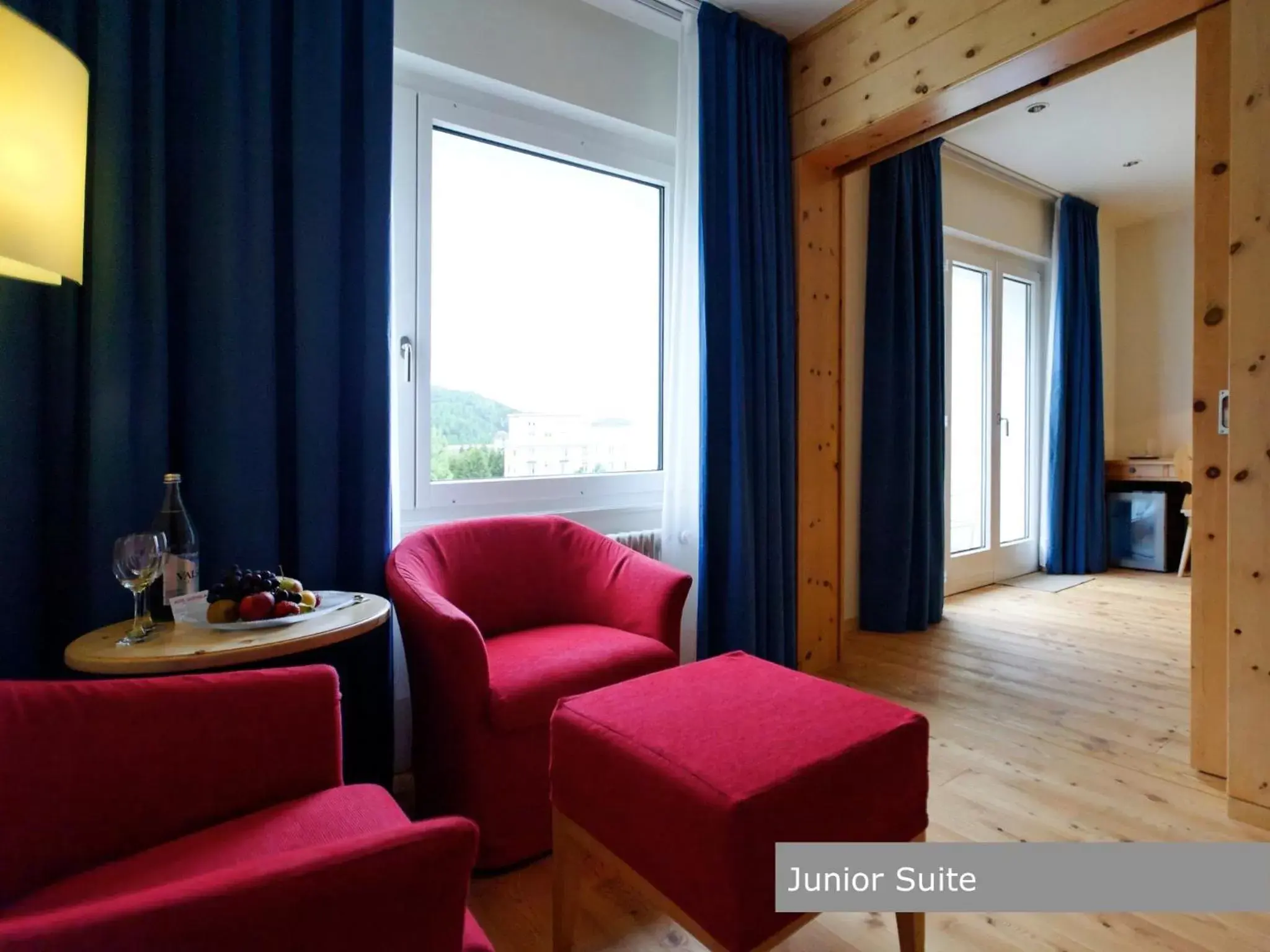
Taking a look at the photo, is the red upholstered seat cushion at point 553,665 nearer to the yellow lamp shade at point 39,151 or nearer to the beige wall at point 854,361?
the yellow lamp shade at point 39,151

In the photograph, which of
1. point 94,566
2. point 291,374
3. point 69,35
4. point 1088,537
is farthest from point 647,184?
point 1088,537

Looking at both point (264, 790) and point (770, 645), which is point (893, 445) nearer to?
point (770, 645)

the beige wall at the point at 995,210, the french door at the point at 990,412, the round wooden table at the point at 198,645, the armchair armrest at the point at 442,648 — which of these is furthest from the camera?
the french door at the point at 990,412

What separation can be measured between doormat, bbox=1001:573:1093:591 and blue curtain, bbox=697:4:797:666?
8.60 ft

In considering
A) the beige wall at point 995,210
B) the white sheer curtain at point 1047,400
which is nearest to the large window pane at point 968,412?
the beige wall at point 995,210

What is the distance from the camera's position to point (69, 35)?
1.46 m

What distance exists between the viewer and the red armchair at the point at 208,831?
63 cm

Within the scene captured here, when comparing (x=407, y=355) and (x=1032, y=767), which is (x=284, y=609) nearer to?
(x=407, y=355)

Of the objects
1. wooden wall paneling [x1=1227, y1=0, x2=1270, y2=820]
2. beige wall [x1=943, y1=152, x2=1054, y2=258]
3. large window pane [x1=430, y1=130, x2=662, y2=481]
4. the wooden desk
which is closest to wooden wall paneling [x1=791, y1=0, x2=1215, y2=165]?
wooden wall paneling [x1=1227, y1=0, x2=1270, y2=820]

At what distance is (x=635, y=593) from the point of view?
2.05 m

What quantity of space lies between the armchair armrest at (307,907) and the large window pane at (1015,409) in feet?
15.7

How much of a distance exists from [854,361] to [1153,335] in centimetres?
340

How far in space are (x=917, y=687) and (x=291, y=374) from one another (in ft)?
8.35

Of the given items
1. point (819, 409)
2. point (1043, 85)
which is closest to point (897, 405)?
point (819, 409)
